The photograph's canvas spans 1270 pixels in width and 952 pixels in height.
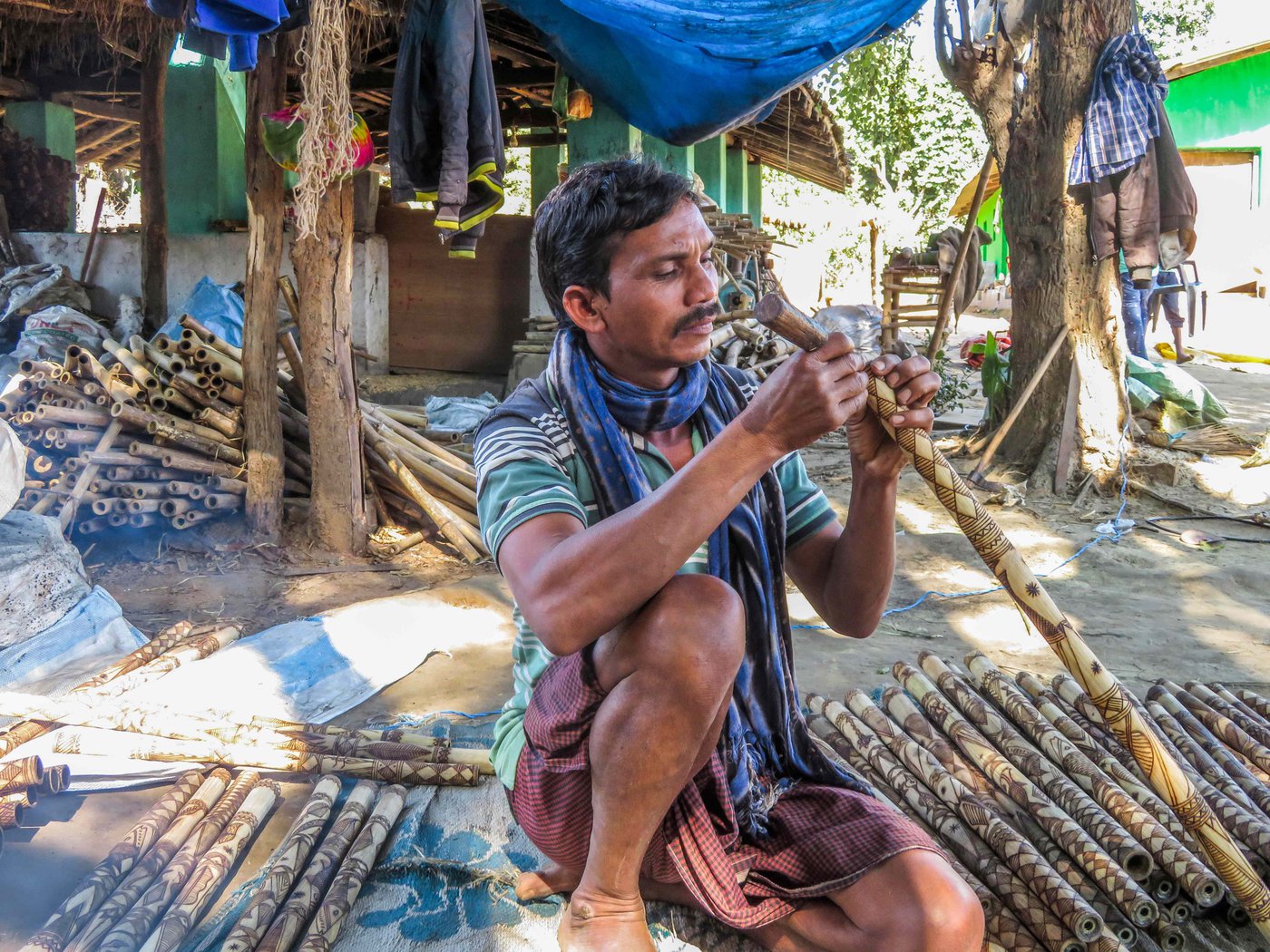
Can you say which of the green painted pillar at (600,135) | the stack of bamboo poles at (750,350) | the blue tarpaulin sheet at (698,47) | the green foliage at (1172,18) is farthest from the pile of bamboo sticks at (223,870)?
the green foliage at (1172,18)

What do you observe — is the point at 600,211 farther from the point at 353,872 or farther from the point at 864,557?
the point at 353,872

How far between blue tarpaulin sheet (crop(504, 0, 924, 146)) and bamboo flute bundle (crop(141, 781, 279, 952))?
294 cm

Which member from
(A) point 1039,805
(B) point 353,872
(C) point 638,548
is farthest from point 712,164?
(C) point 638,548

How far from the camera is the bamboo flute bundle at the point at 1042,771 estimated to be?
1.94 meters

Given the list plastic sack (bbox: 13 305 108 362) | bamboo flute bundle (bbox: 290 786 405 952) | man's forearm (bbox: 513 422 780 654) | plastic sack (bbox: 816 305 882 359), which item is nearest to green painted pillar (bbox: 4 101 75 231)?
plastic sack (bbox: 13 305 108 362)

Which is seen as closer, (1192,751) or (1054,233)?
(1192,751)

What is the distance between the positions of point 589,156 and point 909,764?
526cm

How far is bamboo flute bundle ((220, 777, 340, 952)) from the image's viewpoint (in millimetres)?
1743

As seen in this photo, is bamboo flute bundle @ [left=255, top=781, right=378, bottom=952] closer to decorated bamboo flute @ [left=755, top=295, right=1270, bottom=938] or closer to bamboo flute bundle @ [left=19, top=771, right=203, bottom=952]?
bamboo flute bundle @ [left=19, top=771, right=203, bottom=952]

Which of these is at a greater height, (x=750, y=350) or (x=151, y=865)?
(x=750, y=350)

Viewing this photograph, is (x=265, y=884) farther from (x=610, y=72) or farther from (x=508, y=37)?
(x=508, y=37)

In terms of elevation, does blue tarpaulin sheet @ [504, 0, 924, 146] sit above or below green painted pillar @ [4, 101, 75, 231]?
below

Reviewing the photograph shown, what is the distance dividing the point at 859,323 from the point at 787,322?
27.5 ft

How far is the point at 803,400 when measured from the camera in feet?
4.49
